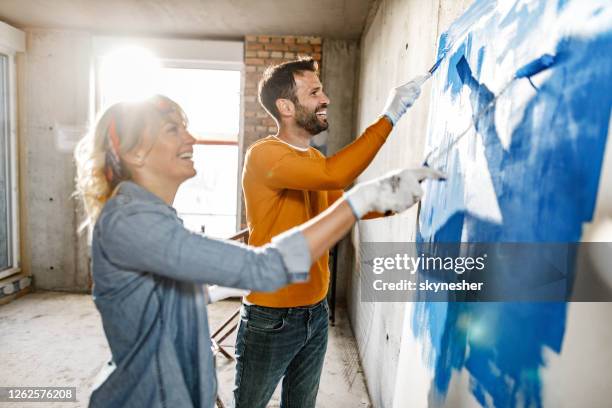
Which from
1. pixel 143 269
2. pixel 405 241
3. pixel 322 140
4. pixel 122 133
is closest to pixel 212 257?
pixel 143 269

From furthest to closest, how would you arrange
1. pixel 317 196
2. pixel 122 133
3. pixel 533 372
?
pixel 317 196 → pixel 122 133 → pixel 533 372

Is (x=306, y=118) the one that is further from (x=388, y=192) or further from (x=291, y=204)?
(x=388, y=192)

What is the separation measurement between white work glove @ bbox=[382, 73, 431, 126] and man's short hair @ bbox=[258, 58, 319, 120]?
1.45 feet

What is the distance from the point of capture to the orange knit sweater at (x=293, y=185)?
1324mm

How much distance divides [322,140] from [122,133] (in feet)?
11.9

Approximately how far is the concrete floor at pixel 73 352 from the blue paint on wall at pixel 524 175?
2.07 m

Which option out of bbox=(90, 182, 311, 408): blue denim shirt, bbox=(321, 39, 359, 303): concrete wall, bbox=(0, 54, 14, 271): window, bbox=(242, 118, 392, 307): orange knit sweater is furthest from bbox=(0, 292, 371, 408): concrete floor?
bbox=(90, 182, 311, 408): blue denim shirt

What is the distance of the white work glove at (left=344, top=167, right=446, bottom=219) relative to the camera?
960 mm

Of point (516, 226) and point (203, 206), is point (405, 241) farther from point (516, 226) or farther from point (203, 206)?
point (203, 206)

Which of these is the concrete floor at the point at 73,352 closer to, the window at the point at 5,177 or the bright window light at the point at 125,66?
the window at the point at 5,177

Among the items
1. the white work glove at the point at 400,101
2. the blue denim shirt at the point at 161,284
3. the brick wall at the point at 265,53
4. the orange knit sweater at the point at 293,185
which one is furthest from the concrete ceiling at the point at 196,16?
the blue denim shirt at the point at 161,284

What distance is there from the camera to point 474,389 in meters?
0.87

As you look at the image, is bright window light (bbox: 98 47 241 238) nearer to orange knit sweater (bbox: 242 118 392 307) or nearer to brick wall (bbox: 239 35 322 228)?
brick wall (bbox: 239 35 322 228)

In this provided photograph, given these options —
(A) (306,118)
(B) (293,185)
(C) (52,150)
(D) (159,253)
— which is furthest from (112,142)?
(C) (52,150)
